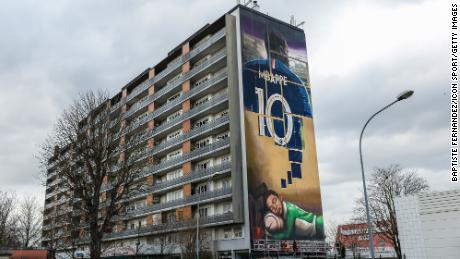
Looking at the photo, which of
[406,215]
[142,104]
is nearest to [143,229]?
[142,104]

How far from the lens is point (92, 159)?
106ft

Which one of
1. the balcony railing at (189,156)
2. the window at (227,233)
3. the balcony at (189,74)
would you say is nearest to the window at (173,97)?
the balcony at (189,74)

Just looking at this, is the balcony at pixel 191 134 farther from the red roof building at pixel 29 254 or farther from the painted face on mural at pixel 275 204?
the red roof building at pixel 29 254

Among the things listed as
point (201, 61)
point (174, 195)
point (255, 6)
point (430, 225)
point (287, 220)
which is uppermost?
point (255, 6)

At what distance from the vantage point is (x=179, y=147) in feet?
204

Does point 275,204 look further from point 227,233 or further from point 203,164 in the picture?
point 203,164

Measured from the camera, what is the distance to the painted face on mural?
50.5 meters

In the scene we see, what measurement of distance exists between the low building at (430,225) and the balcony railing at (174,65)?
3137 centimetres

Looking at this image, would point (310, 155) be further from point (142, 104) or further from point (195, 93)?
point (142, 104)

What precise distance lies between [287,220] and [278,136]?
986cm

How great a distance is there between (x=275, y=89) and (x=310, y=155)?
30.8 feet

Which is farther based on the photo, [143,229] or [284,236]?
[143,229]

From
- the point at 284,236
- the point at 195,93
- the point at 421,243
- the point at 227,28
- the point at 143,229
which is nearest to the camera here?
the point at 421,243

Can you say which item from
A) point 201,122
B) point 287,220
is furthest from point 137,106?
point 287,220
